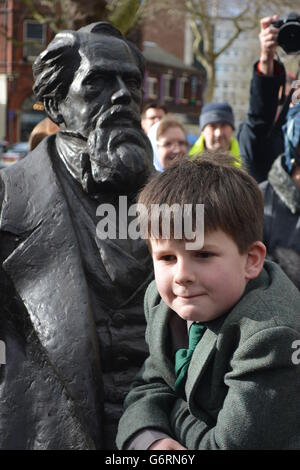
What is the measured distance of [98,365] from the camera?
2.70 meters

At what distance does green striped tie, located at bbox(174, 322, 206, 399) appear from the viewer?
2.14 m

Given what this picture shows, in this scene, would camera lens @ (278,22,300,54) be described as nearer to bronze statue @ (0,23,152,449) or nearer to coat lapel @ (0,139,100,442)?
bronze statue @ (0,23,152,449)

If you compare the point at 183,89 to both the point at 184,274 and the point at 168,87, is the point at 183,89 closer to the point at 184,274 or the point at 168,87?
the point at 168,87

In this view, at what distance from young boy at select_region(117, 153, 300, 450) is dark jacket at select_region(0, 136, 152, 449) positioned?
50 cm

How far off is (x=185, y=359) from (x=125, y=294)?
0.75m

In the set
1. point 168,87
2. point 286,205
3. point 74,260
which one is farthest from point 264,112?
point 168,87

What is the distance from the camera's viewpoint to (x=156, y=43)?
194 ft

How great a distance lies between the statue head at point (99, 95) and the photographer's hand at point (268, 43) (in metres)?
1.12

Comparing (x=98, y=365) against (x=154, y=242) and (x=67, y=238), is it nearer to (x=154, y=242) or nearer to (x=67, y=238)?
(x=67, y=238)

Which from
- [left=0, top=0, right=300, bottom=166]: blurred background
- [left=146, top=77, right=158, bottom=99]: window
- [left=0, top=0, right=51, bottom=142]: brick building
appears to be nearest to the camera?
[left=0, top=0, right=300, bottom=166]: blurred background

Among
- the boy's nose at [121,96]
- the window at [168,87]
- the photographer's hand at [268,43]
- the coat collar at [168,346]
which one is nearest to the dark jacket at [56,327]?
the boy's nose at [121,96]

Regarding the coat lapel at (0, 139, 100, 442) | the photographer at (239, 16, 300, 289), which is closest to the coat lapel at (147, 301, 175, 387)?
the coat lapel at (0, 139, 100, 442)

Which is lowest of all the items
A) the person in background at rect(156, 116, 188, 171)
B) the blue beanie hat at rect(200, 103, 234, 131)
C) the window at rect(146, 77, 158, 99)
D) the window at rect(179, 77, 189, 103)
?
the window at rect(179, 77, 189, 103)
